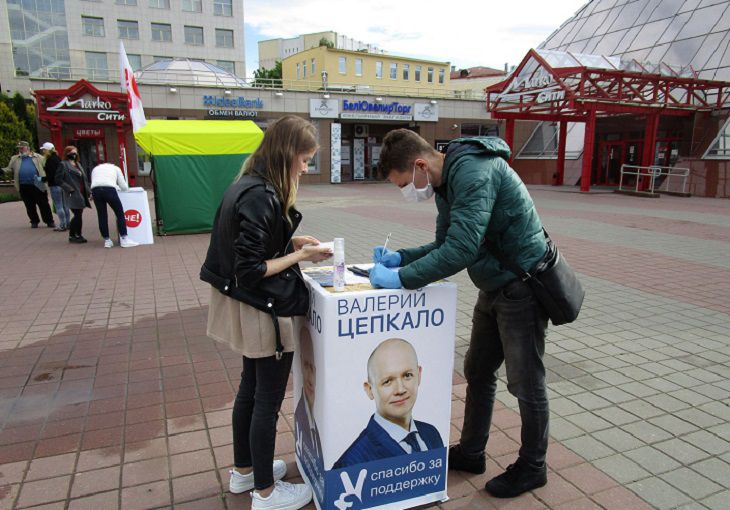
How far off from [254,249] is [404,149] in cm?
80

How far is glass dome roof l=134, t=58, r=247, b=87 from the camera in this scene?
1043 inches

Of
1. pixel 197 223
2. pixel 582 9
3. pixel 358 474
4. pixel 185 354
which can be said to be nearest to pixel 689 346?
pixel 358 474

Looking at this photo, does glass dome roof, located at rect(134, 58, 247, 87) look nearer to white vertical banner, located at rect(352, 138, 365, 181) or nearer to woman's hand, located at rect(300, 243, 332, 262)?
white vertical banner, located at rect(352, 138, 365, 181)

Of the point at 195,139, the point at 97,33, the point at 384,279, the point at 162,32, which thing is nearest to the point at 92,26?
the point at 97,33

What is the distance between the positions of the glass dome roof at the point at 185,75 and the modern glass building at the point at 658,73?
16.4 metres

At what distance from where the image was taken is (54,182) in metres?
10.6

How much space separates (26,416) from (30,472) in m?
0.73

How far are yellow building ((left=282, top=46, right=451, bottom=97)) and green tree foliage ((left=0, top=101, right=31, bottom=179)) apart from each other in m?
25.8

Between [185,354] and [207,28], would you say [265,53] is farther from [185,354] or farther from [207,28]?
[185,354]

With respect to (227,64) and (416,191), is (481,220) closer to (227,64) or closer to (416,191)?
(416,191)

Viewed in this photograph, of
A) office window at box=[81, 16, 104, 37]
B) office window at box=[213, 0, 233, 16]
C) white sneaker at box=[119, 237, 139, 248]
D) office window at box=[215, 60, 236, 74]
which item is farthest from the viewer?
office window at box=[215, 60, 236, 74]

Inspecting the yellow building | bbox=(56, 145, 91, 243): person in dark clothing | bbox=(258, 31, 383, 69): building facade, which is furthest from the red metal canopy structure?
bbox=(258, 31, 383, 69): building facade

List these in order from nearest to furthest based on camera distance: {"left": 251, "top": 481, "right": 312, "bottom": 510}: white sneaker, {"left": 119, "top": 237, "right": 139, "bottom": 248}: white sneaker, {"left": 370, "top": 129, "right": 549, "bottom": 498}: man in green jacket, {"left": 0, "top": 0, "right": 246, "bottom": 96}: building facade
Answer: {"left": 370, "top": 129, "right": 549, "bottom": 498}: man in green jacket, {"left": 251, "top": 481, "right": 312, "bottom": 510}: white sneaker, {"left": 119, "top": 237, "right": 139, "bottom": 248}: white sneaker, {"left": 0, "top": 0, "right": 246, "bottom": 96}: building facade

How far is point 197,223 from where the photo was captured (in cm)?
1065
